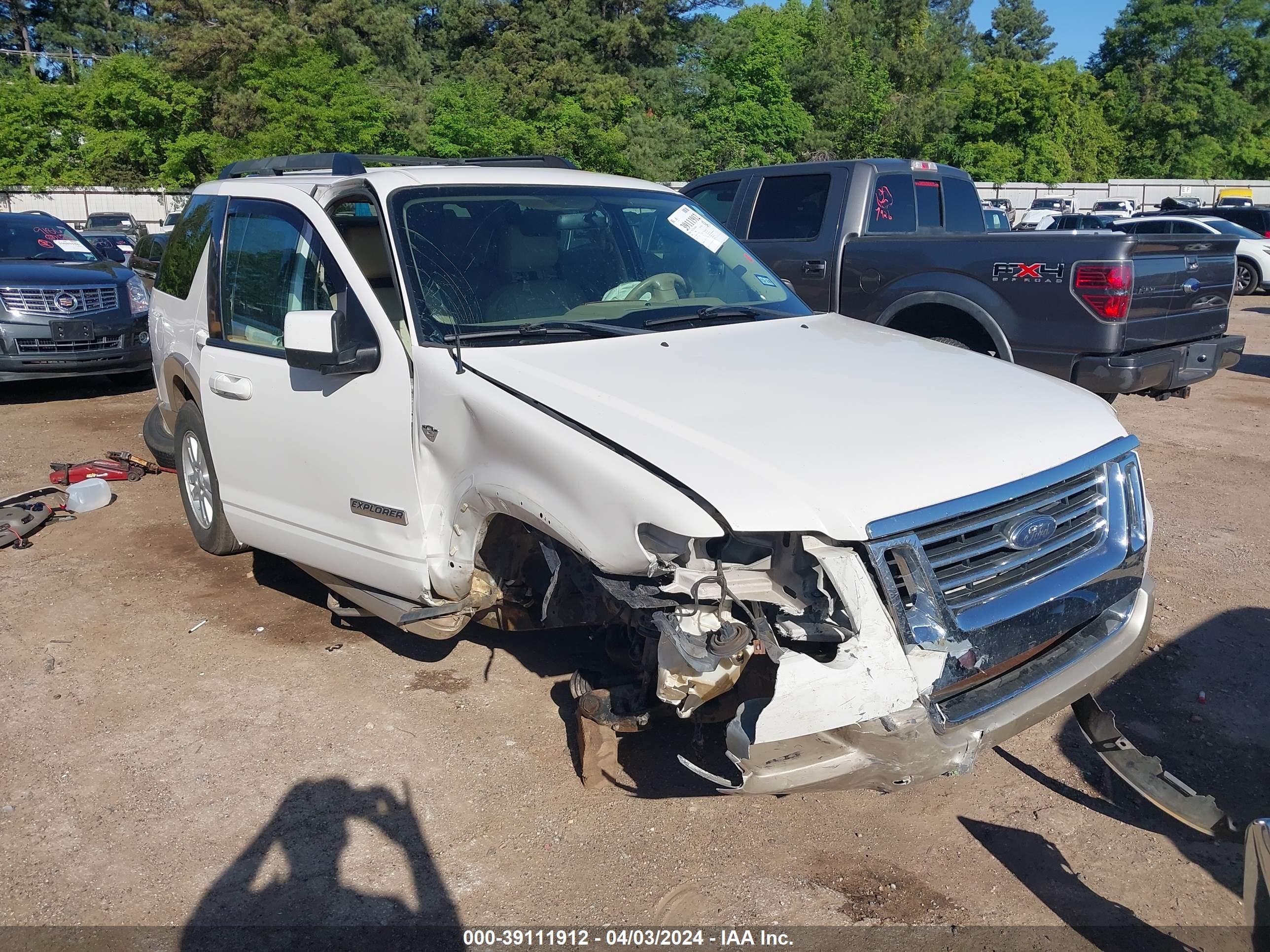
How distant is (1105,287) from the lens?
6238mm

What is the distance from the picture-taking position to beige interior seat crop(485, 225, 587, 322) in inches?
152

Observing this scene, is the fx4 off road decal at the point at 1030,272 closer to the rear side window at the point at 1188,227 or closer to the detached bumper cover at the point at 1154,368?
the detached bumper cover at the point at 1154,368

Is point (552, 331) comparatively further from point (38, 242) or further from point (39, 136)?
point (39, 136)

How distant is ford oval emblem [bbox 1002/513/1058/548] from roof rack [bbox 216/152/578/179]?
9.06 ft

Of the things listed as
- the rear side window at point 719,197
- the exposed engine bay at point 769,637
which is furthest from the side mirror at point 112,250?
the exposed engine bay at point 769,637

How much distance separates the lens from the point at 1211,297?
6969mm

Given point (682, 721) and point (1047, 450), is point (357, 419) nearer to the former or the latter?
point (682, 721)

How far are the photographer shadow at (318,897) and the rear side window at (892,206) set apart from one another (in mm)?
6039

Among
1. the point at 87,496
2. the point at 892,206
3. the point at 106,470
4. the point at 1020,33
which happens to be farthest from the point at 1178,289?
the point at 1020,33

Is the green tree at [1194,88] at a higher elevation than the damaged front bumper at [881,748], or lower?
higher

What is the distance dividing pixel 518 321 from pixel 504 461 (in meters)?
0.78

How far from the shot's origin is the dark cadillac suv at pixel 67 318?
9367 millimetres

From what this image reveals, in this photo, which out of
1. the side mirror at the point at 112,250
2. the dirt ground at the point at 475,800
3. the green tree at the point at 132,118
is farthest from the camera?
the green tree at the point at 132,118

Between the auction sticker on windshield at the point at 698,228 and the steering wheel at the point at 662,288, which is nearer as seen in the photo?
the steering wheel at the point at 662,288
